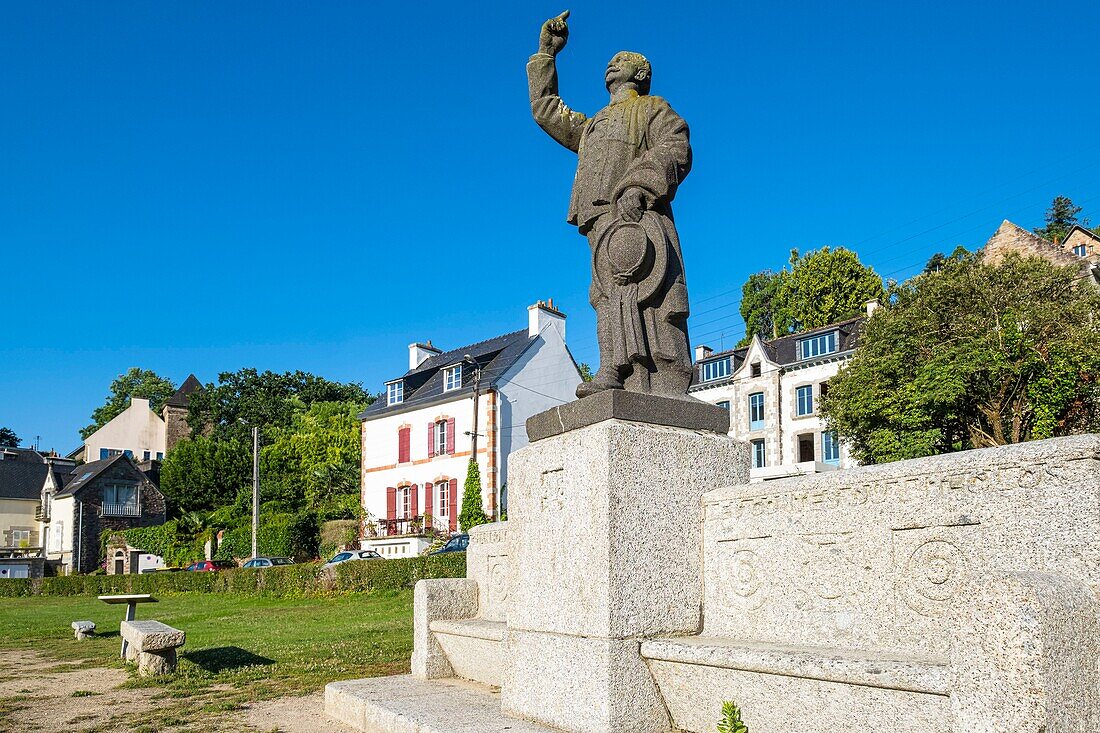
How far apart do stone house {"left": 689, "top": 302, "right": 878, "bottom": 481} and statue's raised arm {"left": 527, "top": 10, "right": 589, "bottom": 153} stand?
3362 cm

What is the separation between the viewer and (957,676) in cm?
309

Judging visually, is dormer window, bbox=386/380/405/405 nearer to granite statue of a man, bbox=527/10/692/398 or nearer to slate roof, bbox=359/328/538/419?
slate roof, bbox=359/328/538/419

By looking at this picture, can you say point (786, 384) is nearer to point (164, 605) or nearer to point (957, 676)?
point (164, 605)

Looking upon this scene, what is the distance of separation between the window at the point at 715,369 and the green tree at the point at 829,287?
941 centimetres

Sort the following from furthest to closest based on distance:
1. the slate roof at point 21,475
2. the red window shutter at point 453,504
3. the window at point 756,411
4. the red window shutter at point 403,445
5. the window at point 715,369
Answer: the slate roof at point 21,475 < the window at point 715,369 < the red window shutter at point 403,445 < the window at point 756,411 < the red window shutter at point 453,504

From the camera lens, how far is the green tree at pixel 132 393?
3305 inches

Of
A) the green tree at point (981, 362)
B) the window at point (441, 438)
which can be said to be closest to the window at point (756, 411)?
the window at point (441, 438)

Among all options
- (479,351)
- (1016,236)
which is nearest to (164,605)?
(479,351)

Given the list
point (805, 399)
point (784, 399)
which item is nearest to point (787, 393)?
point (784, 399)

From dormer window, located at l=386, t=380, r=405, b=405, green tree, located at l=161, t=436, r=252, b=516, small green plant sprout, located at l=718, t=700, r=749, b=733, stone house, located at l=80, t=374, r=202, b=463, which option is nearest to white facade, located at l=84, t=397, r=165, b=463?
stone house, located at l=80, t=374, r=202, b=463

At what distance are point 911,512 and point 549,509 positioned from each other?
80.3 inches

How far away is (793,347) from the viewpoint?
43281 mm

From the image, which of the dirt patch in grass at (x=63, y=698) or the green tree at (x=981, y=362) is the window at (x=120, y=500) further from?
the dirt patch in grass at (x=63, y=698)

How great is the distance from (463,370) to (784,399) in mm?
15163
